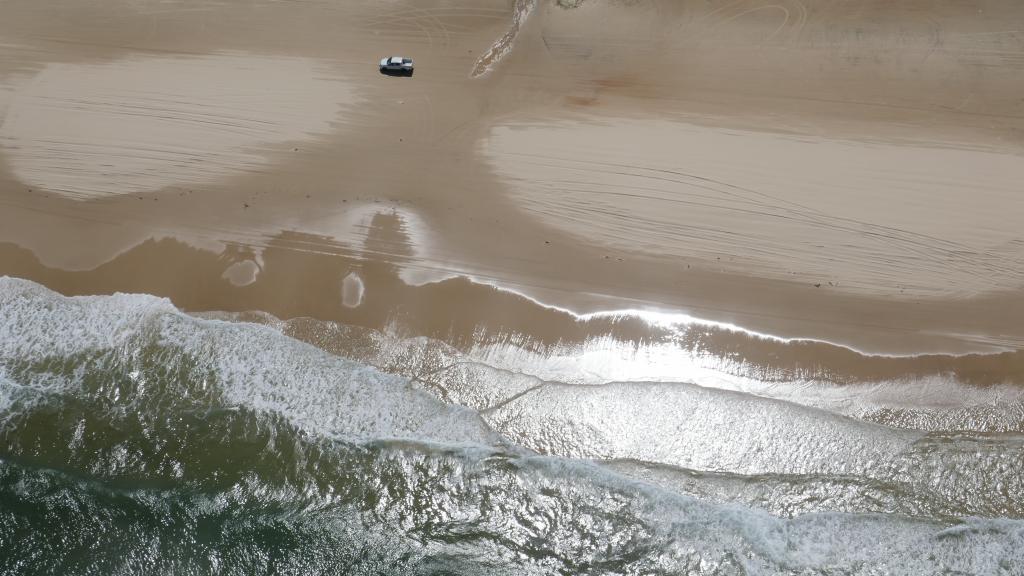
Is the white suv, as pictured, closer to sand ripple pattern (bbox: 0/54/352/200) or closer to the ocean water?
sand ripple pattern (bbox: 0/54/352/200)

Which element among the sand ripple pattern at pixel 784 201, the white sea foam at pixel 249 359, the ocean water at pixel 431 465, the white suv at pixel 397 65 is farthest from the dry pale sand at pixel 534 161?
the ocean water at pixel 431 465

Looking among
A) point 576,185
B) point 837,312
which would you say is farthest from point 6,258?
point 837,312

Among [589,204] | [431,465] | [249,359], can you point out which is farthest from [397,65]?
[431,465]

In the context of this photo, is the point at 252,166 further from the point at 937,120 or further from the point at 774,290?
the point at 937,120

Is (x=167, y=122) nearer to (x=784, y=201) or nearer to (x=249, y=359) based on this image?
(x=249, y=359)

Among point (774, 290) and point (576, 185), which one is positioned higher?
point (576, 185)

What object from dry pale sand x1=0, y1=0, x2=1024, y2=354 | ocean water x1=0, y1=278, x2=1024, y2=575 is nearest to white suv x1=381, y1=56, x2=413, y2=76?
dry pale sand x1=0, y1=0, x2=1024, y2=354
